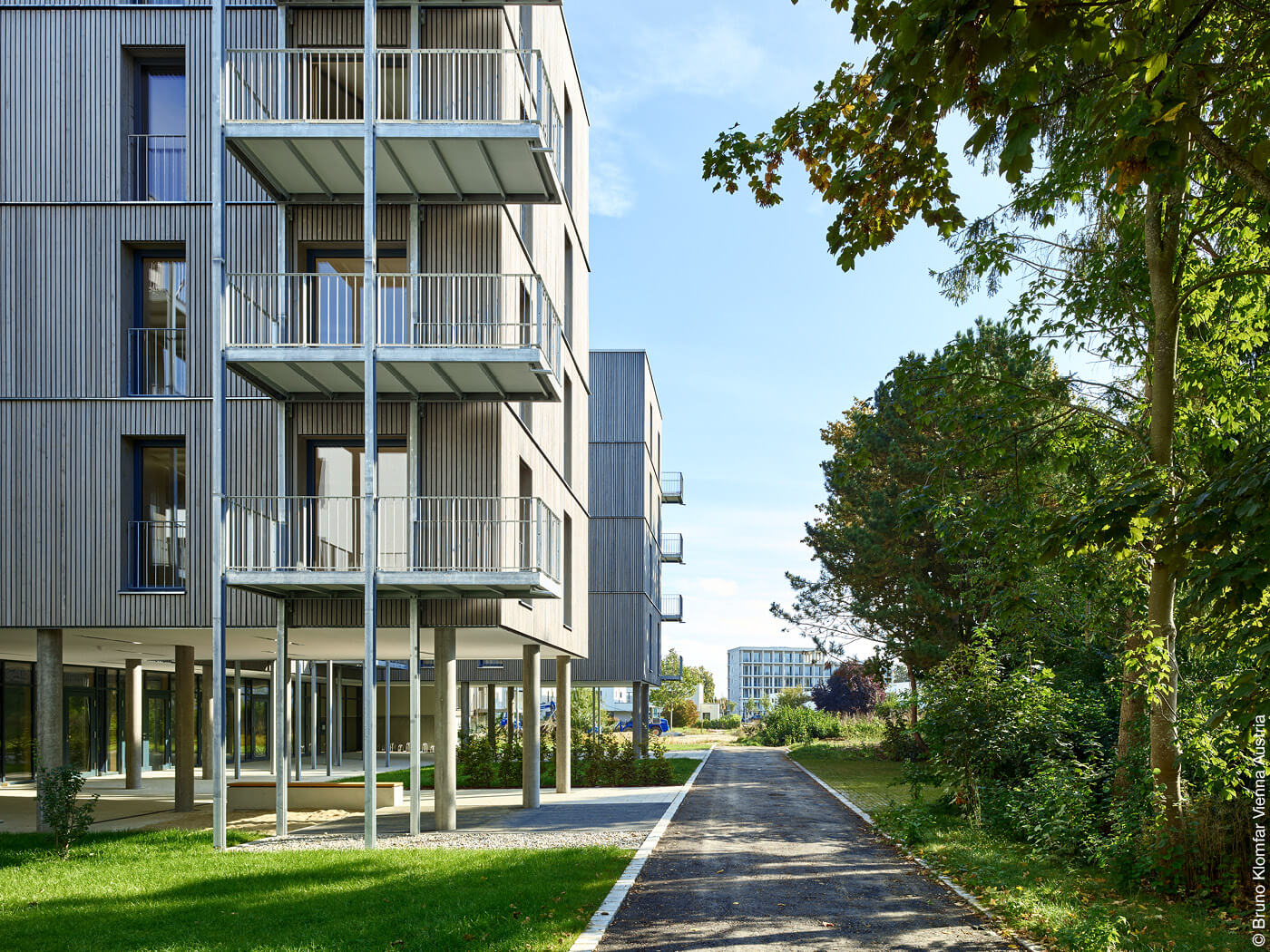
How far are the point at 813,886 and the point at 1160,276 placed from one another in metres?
6.82

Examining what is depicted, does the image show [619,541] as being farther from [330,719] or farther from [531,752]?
[531,752]

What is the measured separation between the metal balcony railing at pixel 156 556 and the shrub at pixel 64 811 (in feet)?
12.5

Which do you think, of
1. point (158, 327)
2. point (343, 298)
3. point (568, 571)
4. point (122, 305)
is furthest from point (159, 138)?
point (568, 571)

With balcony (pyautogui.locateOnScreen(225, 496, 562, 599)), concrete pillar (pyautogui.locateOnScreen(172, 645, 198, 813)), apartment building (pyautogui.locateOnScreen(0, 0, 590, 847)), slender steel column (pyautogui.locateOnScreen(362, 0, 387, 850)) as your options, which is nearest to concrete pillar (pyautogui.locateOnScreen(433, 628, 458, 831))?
apartment building (pyautogui.locateOnScreen(0, 0, 590, 847))

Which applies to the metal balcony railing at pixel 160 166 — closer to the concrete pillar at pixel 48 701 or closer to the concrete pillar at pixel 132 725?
the concrete pillar at pixel 48 701

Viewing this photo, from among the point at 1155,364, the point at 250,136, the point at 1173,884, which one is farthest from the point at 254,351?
the point at 1173,884

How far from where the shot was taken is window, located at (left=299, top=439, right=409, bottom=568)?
1608 centimetres

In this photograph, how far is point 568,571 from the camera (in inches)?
902

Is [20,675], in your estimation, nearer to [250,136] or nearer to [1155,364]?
[250,136]

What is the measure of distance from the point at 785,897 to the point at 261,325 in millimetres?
10783

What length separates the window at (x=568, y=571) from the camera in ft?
74.6

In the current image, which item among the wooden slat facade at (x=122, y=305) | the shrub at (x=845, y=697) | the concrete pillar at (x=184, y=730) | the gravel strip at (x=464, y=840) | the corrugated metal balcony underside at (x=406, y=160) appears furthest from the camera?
the shrub at (x=845, y=697)

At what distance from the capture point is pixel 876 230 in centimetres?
825

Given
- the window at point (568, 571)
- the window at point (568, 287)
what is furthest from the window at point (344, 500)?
the window at point (568, 287)
